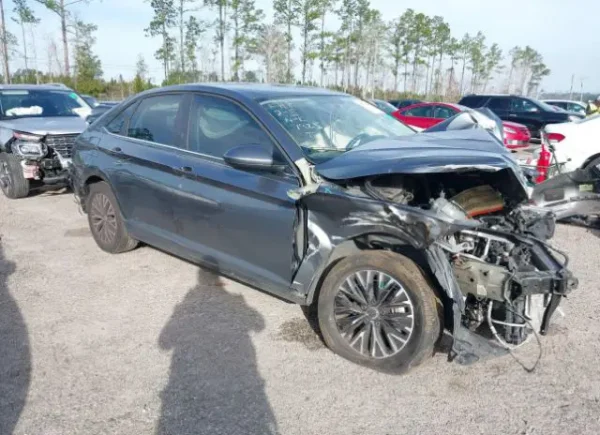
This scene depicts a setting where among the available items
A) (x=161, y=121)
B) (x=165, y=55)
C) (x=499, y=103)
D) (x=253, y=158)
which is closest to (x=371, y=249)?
(x=253, y=158)

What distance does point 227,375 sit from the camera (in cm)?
308

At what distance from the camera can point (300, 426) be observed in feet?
8.65

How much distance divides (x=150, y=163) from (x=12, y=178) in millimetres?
4497

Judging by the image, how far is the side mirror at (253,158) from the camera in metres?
3.30

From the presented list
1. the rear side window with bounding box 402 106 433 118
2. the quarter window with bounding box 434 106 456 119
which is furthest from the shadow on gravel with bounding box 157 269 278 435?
the rear side window with bounding box 402 106 433 118

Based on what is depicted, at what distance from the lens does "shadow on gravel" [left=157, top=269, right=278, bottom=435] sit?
2654 millimetres

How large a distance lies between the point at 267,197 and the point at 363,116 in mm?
1378

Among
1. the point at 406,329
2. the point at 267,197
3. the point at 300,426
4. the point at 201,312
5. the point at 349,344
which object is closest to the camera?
the point at 300,426

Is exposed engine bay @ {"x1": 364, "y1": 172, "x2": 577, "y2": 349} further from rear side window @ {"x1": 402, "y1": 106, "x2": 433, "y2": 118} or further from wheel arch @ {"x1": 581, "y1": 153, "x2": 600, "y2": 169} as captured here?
rear side window @ {"x1": 402, "y1": 106, "x2": 433, "y2": 118}

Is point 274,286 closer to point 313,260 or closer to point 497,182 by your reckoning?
point 313,260

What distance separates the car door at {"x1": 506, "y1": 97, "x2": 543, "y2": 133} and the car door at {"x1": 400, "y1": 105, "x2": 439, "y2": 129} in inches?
173

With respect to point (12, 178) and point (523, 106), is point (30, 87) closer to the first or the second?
point (12, 178)

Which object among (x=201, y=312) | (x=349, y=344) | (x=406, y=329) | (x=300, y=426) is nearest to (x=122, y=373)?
(x=201, y=312)

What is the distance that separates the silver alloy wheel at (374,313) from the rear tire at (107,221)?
2.69m
